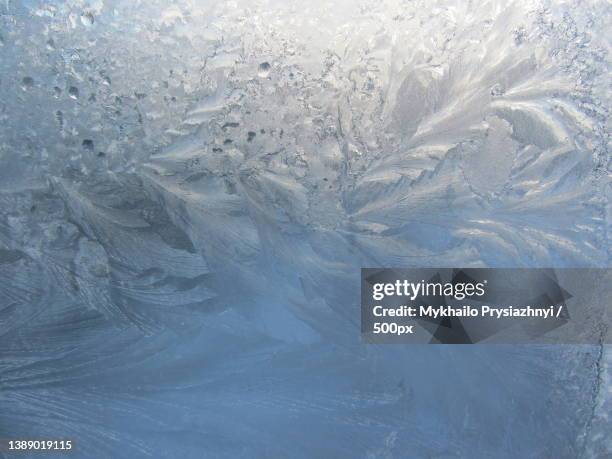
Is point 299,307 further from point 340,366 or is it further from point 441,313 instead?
point 441,313

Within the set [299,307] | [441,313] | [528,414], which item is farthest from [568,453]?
[299,307]

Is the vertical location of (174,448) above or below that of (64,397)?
below

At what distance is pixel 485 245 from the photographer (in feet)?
4.39

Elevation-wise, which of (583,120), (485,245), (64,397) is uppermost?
(583,120)

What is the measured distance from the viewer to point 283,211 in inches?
52.4

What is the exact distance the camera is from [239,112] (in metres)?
1.31

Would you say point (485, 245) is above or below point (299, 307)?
above

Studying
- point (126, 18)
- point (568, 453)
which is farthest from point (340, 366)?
point (126, 18)

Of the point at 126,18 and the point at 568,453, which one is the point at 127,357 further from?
the point at 568,453

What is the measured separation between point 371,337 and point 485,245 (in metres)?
0.36

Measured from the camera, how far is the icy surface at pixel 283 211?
4.25 ft

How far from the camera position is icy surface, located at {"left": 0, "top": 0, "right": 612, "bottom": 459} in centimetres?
129

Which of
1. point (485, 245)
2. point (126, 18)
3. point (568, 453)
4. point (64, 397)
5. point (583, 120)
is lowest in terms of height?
point (568, 453)

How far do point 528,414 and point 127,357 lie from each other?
40.2 inches
